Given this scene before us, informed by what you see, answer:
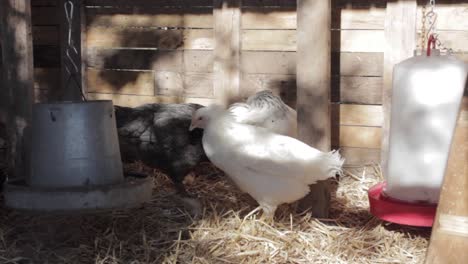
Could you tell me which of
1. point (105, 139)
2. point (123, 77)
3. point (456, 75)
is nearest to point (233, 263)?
point (105, 139)

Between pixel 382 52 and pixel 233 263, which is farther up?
pixel 382 52

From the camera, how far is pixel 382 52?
15.8ft

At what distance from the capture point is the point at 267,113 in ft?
15.3

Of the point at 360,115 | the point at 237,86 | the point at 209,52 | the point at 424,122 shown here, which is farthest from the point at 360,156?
the point at 209,52

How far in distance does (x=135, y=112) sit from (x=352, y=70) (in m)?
1.62

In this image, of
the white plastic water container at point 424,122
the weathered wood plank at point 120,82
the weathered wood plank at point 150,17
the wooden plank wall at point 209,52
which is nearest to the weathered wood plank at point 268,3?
the wooden plank wall at point 209,52

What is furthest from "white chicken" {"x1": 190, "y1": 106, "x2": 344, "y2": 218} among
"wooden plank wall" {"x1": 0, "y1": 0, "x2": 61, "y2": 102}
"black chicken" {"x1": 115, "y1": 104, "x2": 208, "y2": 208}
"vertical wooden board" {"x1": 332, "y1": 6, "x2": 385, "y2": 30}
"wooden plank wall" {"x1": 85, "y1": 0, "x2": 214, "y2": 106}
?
"wooden plank wall" {"x1": 0, "y1": 0, "x2": 61, "y2": 102}

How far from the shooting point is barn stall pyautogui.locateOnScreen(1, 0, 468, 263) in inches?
151

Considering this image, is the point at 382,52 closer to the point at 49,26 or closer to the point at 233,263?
the point at 233,263

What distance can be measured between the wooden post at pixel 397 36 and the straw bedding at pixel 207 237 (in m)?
0.75

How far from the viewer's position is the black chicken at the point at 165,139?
193 inches

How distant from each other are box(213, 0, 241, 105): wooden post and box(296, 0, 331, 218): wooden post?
1273mm

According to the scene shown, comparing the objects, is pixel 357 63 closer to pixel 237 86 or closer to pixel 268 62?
pixel 268 62

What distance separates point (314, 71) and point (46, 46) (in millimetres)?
2916
